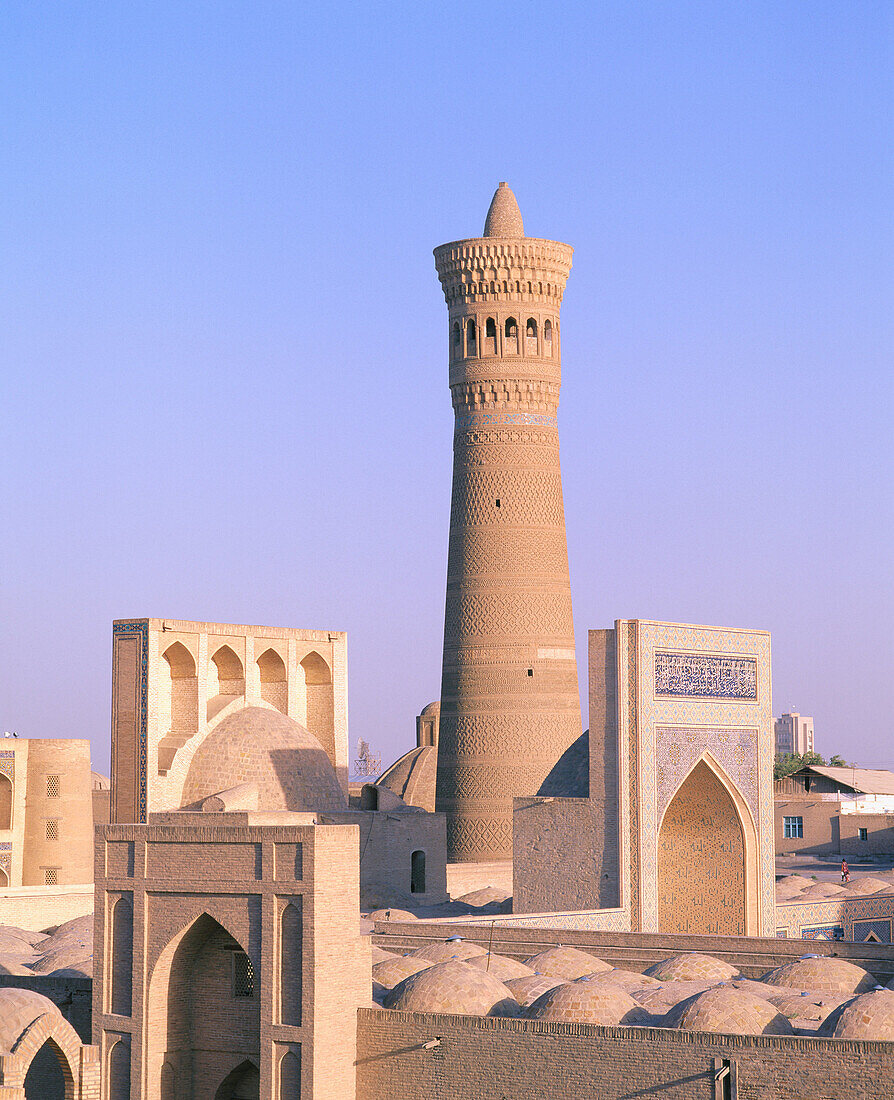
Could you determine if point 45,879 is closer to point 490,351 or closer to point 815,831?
point 490,351

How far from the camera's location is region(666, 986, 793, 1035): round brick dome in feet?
36.6

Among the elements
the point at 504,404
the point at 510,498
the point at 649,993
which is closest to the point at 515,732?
the point at 510,498

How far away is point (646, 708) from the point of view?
1853 centimetres

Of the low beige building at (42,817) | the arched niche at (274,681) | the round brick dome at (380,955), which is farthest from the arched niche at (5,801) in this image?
the round brick dome at (380,955)

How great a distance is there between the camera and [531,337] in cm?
2739

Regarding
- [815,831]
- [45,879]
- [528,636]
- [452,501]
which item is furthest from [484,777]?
[815,831]

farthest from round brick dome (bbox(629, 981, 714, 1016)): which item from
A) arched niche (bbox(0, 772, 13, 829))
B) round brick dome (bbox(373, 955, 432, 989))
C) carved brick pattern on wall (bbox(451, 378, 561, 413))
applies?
carved brick pattern on wall (bbox(451, 378, 561, 413))

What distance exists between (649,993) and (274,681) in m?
11.8

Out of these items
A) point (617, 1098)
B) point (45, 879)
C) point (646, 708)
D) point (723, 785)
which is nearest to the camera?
point (617, 1098)

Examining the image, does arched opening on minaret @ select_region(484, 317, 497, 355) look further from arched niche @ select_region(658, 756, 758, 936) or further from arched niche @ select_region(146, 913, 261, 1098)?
arched niche @ select_region(146, 913, 261, 1098)

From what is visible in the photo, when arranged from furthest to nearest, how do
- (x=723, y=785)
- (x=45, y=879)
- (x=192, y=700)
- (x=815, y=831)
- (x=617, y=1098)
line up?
(x=815, y=831)
(x=45, y=879)
(x=192, y=700)
(x=723, y=785)
(x=617, y=1098)

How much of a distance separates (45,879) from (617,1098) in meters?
15.8

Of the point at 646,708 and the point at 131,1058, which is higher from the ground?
the point at 646,708

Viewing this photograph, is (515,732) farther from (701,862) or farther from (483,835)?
(701,862)
